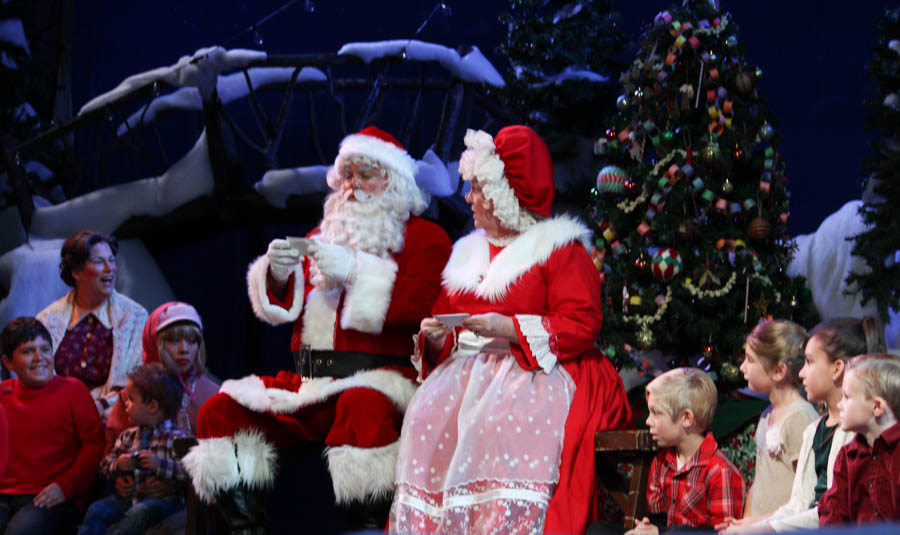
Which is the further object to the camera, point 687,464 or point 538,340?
point 538,340

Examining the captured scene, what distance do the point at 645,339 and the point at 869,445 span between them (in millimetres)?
2537

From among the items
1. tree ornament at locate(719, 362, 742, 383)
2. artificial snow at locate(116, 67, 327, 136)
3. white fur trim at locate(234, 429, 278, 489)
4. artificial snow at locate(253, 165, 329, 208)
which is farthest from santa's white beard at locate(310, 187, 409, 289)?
artificial snow at locate(116, 67, 327, 136)

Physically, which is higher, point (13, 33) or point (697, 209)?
point (13, 33)

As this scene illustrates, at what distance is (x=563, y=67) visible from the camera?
6.29 metres

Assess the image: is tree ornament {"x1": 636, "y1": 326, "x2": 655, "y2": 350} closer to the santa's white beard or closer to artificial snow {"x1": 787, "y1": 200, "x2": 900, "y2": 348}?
artificial snow {"x1": 787, "y1": 200, "x2": 900, "y2": 348}

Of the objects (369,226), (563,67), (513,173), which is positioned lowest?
(369,226)

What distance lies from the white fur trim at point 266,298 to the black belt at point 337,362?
0.45 ft

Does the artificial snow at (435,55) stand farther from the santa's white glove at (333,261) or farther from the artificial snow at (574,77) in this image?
the santa's white glove at (333,261)

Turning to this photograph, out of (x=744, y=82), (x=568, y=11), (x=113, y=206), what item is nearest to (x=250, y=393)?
(x=744, y=82)

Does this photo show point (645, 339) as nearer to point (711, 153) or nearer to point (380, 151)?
point (711, 153)

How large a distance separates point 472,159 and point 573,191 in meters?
3.00

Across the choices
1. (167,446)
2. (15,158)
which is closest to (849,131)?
(167,446)

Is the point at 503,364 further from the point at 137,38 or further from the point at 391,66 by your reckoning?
the point at 137,38

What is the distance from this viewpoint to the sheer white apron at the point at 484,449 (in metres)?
3.20
